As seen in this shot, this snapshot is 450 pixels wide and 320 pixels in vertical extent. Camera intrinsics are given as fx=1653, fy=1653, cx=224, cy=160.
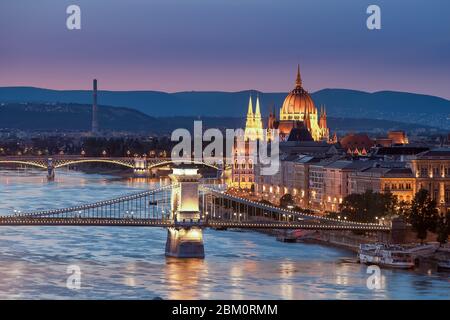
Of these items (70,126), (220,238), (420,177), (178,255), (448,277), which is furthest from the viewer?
(70,126)

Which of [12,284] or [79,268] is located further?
[79,268]

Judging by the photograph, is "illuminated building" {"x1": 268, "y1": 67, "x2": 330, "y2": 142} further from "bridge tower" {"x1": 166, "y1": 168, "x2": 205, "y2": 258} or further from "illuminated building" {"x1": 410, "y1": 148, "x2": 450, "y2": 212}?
"bridge tower" {"x1": 166, "y1": 168, "x2": 205, "y2": 258}

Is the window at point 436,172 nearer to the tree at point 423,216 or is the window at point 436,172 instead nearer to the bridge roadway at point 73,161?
the tree at point 423,216

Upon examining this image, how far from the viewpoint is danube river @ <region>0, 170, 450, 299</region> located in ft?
84.1

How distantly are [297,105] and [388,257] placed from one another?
48.5 metres

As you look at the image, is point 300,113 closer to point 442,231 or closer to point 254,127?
point 254,127

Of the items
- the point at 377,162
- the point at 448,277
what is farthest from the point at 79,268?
the point at 377,162

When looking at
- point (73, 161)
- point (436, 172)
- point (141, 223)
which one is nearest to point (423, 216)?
point (141, 223)

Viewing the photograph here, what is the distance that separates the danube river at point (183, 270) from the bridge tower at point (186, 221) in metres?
0.36

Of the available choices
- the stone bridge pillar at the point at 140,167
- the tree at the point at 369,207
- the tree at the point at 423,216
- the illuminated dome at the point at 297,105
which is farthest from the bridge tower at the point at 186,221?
the illuminated dome at the point at 297,105

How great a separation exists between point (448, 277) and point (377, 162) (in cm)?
1688

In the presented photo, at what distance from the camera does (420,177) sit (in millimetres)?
40531

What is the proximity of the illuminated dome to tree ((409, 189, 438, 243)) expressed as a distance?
43.3m
